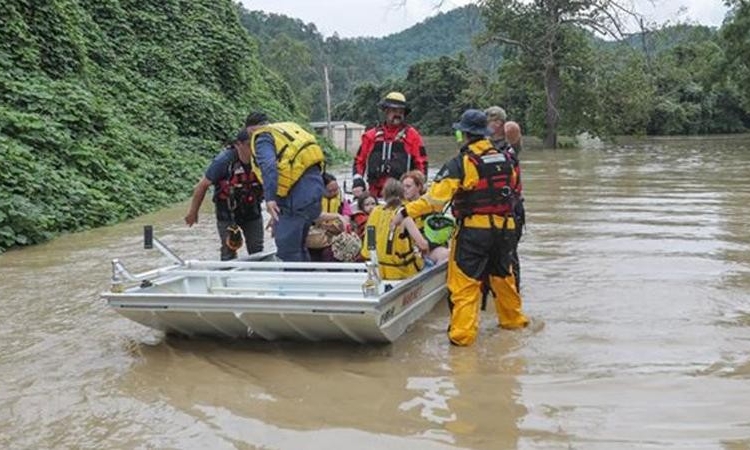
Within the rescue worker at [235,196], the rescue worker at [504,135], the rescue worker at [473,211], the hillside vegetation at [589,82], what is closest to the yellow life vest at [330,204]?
the rescue worker at [235,196]

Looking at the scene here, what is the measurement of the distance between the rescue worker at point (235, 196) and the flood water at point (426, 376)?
112 cm

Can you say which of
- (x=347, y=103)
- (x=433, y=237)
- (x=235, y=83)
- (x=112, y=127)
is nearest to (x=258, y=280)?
(x=433, y=237)

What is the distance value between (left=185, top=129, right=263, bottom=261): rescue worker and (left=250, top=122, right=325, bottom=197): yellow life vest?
41cm

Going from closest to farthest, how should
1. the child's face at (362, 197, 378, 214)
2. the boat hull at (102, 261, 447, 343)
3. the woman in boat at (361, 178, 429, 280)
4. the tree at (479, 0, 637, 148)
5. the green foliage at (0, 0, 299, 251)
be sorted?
→ the boat hull at (102, 261, 447, 343)
the woman in boat at (361, 178, 429, 280)
the child's face at (362, 197, 378, 214)
the green foliage at (0, 0, 299, 251)
the tree at (479, 0, 637, 148)

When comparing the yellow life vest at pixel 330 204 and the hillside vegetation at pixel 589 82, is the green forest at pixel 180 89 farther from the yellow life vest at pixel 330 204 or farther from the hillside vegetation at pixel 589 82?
the yellow life vest at pixel 330 204

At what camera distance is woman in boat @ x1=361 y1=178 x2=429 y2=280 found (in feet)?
20.9

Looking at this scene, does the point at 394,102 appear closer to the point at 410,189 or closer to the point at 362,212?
the point at 362,212

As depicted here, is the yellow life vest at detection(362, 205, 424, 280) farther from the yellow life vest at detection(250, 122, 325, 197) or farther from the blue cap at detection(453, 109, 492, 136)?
the blue cap at detection(453, 109, 492, 136)

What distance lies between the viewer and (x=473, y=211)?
584 cm

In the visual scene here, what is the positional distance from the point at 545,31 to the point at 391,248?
31.4 metres

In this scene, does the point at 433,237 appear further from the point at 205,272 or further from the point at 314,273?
the point at 205,272

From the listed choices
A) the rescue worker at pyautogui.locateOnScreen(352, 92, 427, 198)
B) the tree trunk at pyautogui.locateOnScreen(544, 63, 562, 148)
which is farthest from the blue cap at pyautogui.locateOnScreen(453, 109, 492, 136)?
the tree trunk at pyautogui.locateOnScreen(544, 63, 562, 148)

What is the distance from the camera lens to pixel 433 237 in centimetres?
697

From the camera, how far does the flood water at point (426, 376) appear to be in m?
4.35
